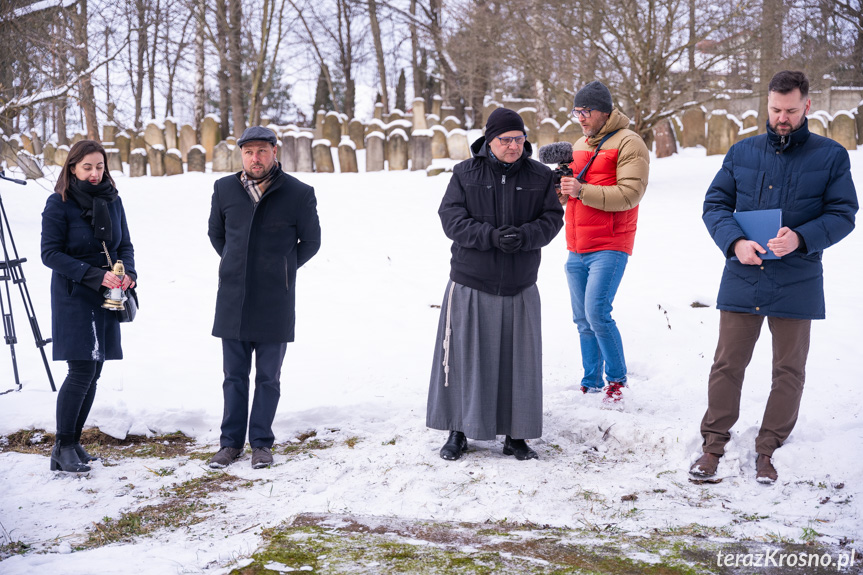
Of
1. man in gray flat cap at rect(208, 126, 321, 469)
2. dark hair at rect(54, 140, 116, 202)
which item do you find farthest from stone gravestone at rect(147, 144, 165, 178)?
man in gray flat cap at rect(208, 126, 321, 469)

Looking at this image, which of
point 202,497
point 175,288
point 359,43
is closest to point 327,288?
point 175,288

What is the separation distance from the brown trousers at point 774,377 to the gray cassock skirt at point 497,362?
91cm

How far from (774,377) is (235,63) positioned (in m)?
19.1

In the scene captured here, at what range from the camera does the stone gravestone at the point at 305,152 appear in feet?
48.6

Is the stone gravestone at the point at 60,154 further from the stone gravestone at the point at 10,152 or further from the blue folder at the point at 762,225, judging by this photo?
the blue folder at the point at 762,225

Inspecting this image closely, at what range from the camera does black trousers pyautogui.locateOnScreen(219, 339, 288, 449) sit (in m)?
4.36

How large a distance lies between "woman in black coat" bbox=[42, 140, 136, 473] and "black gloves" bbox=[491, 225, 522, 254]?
6.68 ft

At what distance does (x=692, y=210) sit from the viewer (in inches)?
427

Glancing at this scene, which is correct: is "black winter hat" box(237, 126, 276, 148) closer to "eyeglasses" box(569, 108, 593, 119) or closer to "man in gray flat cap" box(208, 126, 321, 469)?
"man in gray flat cap" box(208, 126, 321, 469)

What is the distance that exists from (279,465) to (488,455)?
116cm

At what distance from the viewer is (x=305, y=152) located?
585 inches

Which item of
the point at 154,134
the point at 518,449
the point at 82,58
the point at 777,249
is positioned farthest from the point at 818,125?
the point at 154,134

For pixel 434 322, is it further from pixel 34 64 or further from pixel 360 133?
pixel 360 133

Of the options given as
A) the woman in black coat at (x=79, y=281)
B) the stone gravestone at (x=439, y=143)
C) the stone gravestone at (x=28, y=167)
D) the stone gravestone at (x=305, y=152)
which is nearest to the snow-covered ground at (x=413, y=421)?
the woman in black coat at (x=79, y=281)
